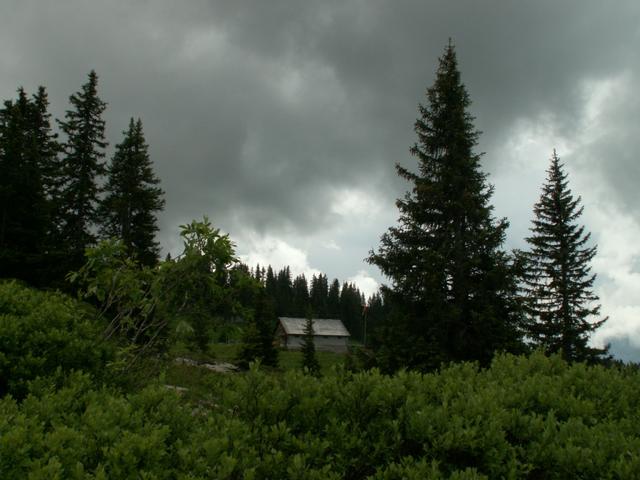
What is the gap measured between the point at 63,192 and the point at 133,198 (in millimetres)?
4747

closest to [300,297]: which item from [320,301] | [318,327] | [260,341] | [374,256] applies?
[320,301]

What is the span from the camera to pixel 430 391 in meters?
4.54

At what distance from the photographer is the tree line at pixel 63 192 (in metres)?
29.0

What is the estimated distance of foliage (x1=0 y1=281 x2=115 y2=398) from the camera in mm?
4566

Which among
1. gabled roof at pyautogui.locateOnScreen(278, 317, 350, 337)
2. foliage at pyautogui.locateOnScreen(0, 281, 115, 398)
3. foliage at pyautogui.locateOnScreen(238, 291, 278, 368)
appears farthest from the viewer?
gabled roof at pyautogui.locateOnScreen(278, 317, 350, 337)

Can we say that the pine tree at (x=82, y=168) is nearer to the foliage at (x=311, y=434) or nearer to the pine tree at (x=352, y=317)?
the foliage at (x=311, y=434)

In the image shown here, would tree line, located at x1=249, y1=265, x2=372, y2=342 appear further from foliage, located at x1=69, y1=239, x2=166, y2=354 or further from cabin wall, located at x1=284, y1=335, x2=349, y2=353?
foliage, located at x1=69, y1=239, x2=166, y2=354

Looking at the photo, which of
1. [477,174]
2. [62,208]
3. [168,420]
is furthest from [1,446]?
[62,208]

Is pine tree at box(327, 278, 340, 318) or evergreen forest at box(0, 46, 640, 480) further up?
pine tree at box(327, 278, 340, 318)

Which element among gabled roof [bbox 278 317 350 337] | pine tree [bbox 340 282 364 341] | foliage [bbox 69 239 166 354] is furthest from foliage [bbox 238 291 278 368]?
pine tree [bbox 340 282 364 341]

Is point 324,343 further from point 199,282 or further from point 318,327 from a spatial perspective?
point 199,282

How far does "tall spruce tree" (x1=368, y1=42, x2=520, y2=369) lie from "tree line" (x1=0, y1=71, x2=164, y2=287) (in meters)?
17.2

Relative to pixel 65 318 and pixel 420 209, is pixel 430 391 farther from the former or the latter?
pixel 420 209

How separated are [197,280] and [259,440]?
2.97 metres
